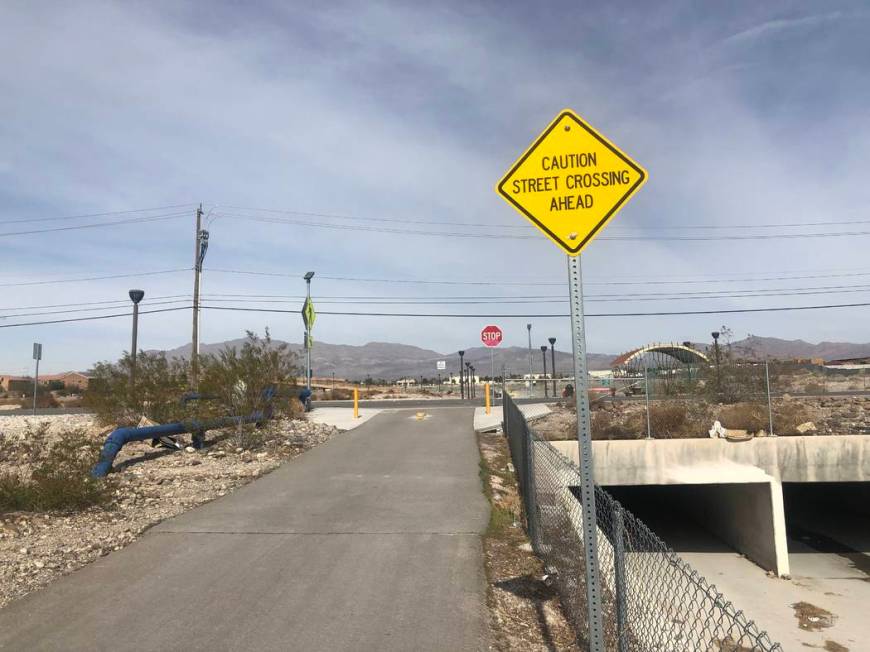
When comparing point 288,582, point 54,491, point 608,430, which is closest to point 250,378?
point 54,491

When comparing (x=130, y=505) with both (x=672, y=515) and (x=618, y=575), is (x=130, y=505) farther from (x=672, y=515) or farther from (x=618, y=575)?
(x=672, y=515)

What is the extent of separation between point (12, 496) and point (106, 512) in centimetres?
113

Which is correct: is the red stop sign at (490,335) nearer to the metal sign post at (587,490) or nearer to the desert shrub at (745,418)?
the desert shrub at (745,418)

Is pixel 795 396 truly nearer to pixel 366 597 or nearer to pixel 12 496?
pixel 366 597

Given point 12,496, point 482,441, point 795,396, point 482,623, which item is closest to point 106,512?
point 12,496

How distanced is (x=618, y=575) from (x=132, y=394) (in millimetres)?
14417

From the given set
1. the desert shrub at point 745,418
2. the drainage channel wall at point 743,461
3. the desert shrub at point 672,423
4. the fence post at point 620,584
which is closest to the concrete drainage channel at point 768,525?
the drainage channel wall at point 743,461

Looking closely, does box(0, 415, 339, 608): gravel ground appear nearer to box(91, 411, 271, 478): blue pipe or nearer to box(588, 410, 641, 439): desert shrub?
box(91, 411, 271, 478): blue pipe

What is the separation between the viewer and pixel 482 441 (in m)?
16.2

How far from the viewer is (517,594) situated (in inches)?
222

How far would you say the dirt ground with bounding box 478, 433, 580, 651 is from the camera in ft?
15.5

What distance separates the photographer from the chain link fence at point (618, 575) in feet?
11.6

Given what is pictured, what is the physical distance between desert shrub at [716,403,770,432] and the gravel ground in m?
11.3

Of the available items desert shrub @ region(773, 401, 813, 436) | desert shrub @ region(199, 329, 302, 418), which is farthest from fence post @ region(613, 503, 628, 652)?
desert shrub @ region(773, 401, 813, 436)
